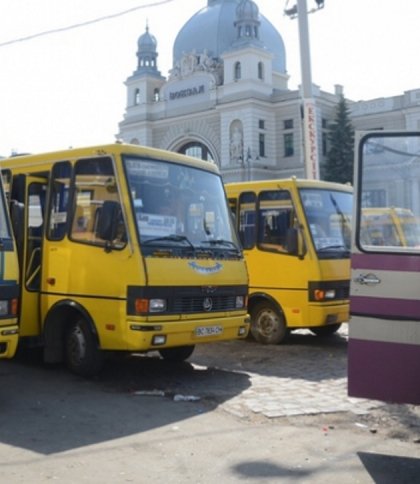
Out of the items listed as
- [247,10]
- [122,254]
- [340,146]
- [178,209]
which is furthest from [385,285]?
[247,10]

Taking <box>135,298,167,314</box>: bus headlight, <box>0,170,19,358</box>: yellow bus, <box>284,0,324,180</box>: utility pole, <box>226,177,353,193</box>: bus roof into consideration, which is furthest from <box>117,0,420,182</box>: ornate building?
<box>0,170,19,358</box>: yellow bus

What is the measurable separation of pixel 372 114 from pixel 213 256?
57.8m

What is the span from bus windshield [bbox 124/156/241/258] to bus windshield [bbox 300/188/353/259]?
204 centimetres

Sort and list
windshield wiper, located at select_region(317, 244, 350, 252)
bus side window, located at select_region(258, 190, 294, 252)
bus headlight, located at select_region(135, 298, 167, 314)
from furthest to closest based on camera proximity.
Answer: bus side window, located at select_region(258, 190, 294, 252) < windshield wiper, located at select_region(317, 244, 350, 252) < bus headlight, located at select_region(135, 298, 167, 314)

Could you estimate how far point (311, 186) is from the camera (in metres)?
10.9

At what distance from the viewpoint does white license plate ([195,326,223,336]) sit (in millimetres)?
8102

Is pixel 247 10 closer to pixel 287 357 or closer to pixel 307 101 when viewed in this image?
pixel 307 101

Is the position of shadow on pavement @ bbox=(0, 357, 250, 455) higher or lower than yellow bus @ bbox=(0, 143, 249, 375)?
lower

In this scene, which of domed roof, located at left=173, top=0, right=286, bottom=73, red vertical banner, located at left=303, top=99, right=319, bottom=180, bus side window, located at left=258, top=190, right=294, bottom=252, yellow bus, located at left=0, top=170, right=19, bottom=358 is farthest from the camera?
domed roof, located at left=173, top=0, right=286, bottom=73

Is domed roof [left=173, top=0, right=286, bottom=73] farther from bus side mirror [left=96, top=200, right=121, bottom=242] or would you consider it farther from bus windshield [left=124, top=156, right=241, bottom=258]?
bus side mirror [left=96, top=200, right=121, bottom=242]

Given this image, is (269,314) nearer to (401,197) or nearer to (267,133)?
(401,197)

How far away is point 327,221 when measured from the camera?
35.4ft

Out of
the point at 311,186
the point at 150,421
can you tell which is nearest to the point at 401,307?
the point at 150,421

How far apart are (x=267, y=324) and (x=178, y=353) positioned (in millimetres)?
2104
